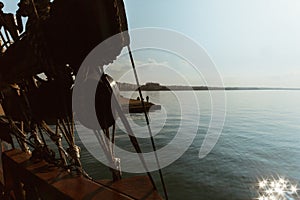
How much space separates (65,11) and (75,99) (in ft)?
2.34

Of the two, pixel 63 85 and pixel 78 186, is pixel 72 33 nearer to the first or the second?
pixel 63 85

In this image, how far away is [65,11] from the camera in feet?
5.28

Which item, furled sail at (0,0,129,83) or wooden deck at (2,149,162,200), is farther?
wooden deck at (2,149,162,200)

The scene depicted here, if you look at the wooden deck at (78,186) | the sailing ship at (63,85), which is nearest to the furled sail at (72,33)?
the sailing ship at (63,85)

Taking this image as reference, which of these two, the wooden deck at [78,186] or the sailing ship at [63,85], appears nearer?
the sailing ship at [63,85]

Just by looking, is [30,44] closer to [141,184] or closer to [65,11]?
[65,11]

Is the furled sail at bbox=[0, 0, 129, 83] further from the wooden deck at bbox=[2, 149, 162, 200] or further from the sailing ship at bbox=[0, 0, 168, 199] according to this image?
the wooden deck at bbox=[2, 149, 162, 200]

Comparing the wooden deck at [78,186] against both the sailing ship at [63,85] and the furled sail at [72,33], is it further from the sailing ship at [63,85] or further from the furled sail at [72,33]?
the furled sail at [72,33]

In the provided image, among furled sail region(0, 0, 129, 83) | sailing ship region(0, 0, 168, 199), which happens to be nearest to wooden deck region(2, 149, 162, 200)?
sailing ship region(0, 0, 168, 199)

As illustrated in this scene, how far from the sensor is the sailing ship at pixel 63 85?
1.56 m

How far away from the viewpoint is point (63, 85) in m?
2.27

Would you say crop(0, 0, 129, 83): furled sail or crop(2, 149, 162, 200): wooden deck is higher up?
crop(0, 0, 129, 83): furled sail

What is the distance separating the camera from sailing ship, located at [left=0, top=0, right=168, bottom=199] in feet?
5.12

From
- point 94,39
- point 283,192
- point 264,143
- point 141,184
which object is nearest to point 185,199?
point 283,192
